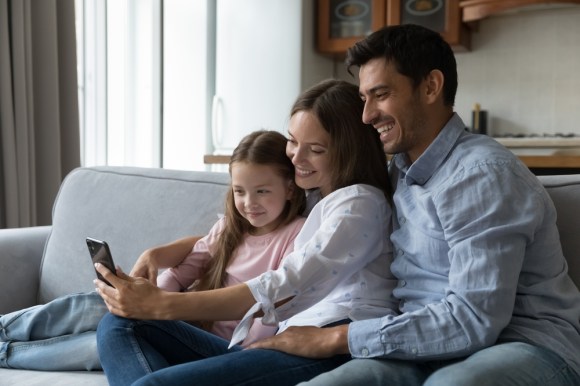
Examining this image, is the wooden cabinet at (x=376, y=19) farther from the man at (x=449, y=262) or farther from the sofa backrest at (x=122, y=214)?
the man at (x=449, y=262)

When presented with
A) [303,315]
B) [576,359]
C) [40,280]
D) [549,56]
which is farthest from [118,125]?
[576,359]

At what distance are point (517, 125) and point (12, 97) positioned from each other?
275 centimetres

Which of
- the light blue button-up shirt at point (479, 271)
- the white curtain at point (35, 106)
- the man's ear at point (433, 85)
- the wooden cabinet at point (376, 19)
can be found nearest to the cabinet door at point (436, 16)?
the wooden cabinet at point (376, 19)

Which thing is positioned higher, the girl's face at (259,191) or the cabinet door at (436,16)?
the cabinet door at (436,16)

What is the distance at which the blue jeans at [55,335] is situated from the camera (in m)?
1.51

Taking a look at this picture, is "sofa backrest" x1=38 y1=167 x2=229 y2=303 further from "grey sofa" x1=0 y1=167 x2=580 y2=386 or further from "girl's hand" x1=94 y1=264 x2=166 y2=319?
"girl's hand" x1=94 y1=264 x2=166 y2=319

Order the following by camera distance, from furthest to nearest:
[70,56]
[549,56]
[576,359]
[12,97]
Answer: [549,56]
[70,56]
[12,97]
[576,359]

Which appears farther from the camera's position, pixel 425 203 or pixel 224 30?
pixel 224 30

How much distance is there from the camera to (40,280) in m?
2.01

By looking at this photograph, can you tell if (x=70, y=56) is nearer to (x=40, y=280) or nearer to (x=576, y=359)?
(x=40, y=280)

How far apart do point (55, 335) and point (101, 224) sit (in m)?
0.45

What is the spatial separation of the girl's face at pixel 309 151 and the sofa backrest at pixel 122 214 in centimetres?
39

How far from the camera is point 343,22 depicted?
4.22 metres

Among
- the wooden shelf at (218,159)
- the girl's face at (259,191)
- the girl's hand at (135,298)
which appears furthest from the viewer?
the wooden shelf at (218,159)
